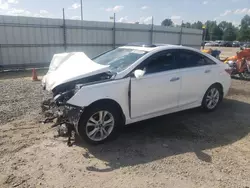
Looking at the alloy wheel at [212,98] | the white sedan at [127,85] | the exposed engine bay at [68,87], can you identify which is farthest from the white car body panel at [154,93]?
the alloy wheel at [212,98]

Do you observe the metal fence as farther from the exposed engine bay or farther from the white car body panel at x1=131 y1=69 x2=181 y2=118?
the white car body panel at x1=131 y1=69 x2=181 y2=118

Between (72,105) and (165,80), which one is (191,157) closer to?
(165,80)

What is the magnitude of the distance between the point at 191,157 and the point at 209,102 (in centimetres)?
228

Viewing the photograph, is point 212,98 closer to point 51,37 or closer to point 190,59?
point 190,59

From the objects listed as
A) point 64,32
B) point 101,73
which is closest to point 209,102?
point 101,73

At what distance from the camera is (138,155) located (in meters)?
3.61

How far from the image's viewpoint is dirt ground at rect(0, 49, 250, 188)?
3.03 metres

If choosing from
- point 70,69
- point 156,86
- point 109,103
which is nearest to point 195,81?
point 156,86

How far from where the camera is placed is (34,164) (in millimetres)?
3332

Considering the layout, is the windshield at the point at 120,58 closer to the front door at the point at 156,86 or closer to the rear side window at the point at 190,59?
the front door at the point at 156,86

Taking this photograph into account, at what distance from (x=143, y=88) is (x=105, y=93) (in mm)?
764

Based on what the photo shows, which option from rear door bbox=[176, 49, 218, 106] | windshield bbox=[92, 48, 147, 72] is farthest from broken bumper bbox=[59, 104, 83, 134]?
rear door bbox=[176, 49, 218, 106]

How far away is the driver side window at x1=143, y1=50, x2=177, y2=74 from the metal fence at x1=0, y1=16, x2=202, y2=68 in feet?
31.0

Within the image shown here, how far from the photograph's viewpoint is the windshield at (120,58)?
4.29 meters
